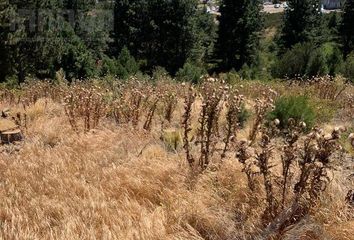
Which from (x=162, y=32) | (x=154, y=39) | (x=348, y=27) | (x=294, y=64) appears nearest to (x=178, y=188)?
(x=294, y=64)

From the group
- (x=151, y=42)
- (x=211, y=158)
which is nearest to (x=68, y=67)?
(x=151, y=42)

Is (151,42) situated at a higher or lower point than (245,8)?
lower

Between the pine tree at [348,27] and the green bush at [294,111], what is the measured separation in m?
26.5

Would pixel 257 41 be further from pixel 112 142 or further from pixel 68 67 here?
pixel 112 142

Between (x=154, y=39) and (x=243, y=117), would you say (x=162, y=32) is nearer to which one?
(x=154, y=39)

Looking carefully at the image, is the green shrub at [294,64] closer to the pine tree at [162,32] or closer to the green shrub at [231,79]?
the green shrub at [231,79]

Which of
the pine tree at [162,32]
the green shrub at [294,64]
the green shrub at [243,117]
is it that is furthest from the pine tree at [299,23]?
the green shrub at [243,117]

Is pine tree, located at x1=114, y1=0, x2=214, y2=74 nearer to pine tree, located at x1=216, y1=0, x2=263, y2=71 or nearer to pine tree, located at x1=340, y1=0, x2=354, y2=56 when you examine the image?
pine tree, located at x1=216, y1=0, x2=263, y2=71

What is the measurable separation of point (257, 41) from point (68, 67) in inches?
476

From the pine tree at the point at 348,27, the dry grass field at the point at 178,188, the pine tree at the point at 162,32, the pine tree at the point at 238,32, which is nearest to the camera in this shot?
the dry grass field at the point at 178,188

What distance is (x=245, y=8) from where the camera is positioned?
2786cm

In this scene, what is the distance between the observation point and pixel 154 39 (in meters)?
30.8

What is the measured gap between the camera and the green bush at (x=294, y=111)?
591 cm

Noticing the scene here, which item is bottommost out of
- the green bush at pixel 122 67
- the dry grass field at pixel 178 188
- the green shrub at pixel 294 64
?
the green bush at pixel 122 67
